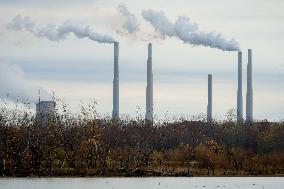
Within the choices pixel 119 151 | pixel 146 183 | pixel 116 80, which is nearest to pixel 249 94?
pixel 116 80

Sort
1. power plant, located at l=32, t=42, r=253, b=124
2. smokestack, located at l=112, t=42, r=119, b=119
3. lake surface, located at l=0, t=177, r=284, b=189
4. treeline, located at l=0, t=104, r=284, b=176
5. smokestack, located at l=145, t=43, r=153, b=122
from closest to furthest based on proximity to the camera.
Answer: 1. lake surface, located at l=0, t=177, r=284, b=189
2. treeline, located at l=0, t=104, r=284, b=176
3. power plant, located at l=32, t=42, r=253, b=124
4. smokestack, located at l=112, t=42, r=119, b=119
5. smokestack, located at l=145, t=43, r=153, b=122

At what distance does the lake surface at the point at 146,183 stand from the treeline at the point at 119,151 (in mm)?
4394

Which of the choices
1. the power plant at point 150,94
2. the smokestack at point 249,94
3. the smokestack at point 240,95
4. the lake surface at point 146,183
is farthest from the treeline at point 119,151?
the smokestack at point 249,94

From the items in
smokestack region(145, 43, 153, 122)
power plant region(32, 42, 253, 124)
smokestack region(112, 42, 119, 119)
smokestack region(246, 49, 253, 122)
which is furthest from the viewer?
smokestack region(246, 49, 253, 122)

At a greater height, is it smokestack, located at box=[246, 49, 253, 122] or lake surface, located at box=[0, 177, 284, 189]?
smokestack, located at box=[246, 49, 253, 122]

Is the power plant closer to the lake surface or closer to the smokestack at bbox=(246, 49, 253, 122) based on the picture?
the smokestack at bbox=(246, 49, 253, 122)

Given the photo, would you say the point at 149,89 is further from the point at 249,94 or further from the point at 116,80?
the point at 249,94

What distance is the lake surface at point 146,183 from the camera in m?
55.4

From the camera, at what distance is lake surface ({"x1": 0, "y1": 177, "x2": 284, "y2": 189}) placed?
182ft

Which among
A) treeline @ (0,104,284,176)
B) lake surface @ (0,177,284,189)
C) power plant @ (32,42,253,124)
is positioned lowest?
lake surface @ (0,177,284,189)

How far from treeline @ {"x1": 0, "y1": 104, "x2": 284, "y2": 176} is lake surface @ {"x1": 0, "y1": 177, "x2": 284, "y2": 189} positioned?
439cm

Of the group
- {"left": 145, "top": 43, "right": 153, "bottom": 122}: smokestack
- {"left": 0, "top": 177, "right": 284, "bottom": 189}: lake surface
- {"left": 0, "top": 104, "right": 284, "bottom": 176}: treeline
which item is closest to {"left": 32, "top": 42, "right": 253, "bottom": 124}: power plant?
{"left": 145, "top": 43, "right": 153, "bottom": 122}: smokestack

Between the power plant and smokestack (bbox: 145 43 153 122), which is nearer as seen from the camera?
the power plant

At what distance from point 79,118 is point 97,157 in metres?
11.7
